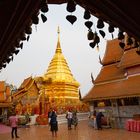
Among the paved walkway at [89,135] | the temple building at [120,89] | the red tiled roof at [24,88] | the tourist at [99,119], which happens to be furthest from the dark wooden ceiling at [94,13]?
the red tiled roof at [24,88]

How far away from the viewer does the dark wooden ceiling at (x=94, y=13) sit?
2.28 meters

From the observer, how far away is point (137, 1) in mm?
2361

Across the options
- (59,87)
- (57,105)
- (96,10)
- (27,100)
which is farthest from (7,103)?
(96,10)

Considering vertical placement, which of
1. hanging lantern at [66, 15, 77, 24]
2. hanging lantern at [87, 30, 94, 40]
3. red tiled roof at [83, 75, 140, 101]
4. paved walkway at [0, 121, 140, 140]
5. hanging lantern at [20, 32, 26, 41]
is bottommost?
paved walkway at [0, 121, 140, 140]

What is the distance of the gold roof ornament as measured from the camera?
3597 cm

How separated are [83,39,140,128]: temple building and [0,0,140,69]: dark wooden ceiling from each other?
44.4 feet

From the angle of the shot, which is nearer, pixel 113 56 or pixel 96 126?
pixel 96 126

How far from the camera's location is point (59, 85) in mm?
34938

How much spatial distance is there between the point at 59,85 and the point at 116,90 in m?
17.3

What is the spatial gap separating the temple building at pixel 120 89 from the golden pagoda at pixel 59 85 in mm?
9108

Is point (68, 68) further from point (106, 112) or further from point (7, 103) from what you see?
point (106, 112)

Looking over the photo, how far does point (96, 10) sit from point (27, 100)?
1123 inches

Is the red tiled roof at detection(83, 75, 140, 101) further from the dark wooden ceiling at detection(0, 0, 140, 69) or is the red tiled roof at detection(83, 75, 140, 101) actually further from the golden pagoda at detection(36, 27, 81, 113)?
the dark wooden ceiling at detection(0, 0, 140, 69)

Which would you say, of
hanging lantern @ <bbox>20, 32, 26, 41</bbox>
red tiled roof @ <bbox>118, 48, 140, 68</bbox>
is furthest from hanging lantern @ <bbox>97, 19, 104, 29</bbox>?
red tiled roof @ <bbox>118, 48, 140, 68</bbox>
